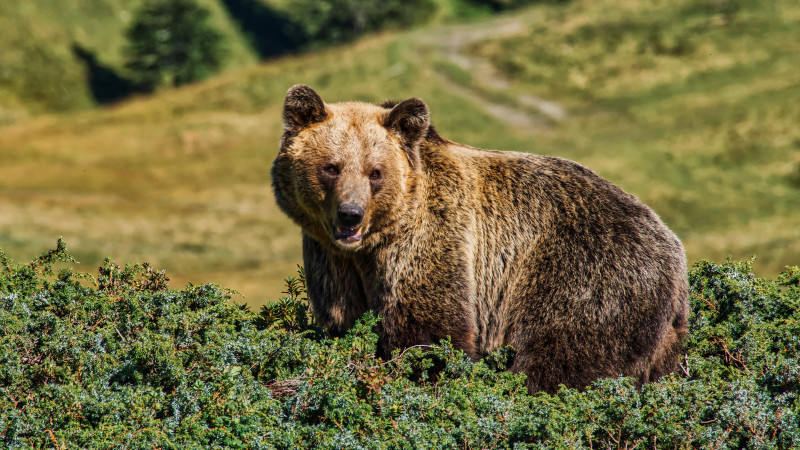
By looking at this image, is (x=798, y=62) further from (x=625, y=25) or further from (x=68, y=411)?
(x=68, y=411)

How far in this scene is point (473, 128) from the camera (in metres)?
51.3

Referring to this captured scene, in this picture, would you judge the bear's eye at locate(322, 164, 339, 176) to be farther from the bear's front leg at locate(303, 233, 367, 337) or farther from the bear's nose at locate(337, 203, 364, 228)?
the bear's front leg at locate(303, 233, 367, 337)

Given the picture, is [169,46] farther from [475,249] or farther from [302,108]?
[475,249]

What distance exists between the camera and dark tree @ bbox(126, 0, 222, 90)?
85.5m

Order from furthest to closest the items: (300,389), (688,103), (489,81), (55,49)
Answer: (55,49), (489,81), (688,103), (300,389)

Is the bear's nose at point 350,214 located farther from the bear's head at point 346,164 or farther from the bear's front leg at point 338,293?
the bear's front leg at point 338,293

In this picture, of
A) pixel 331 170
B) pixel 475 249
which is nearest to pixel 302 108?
pixel 331 170

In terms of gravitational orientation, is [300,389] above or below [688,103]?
below

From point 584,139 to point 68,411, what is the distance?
46302 millimetres

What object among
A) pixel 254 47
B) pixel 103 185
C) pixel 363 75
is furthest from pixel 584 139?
pixel 254 47

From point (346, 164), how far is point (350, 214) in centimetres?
57

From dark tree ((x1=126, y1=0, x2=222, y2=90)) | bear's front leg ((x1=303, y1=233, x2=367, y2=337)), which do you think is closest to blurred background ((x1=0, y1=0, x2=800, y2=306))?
dark tree ((x1=126, y1=0, x2=222, y2=90))

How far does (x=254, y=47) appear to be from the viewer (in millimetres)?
104875

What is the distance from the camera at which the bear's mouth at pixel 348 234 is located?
654 cm
